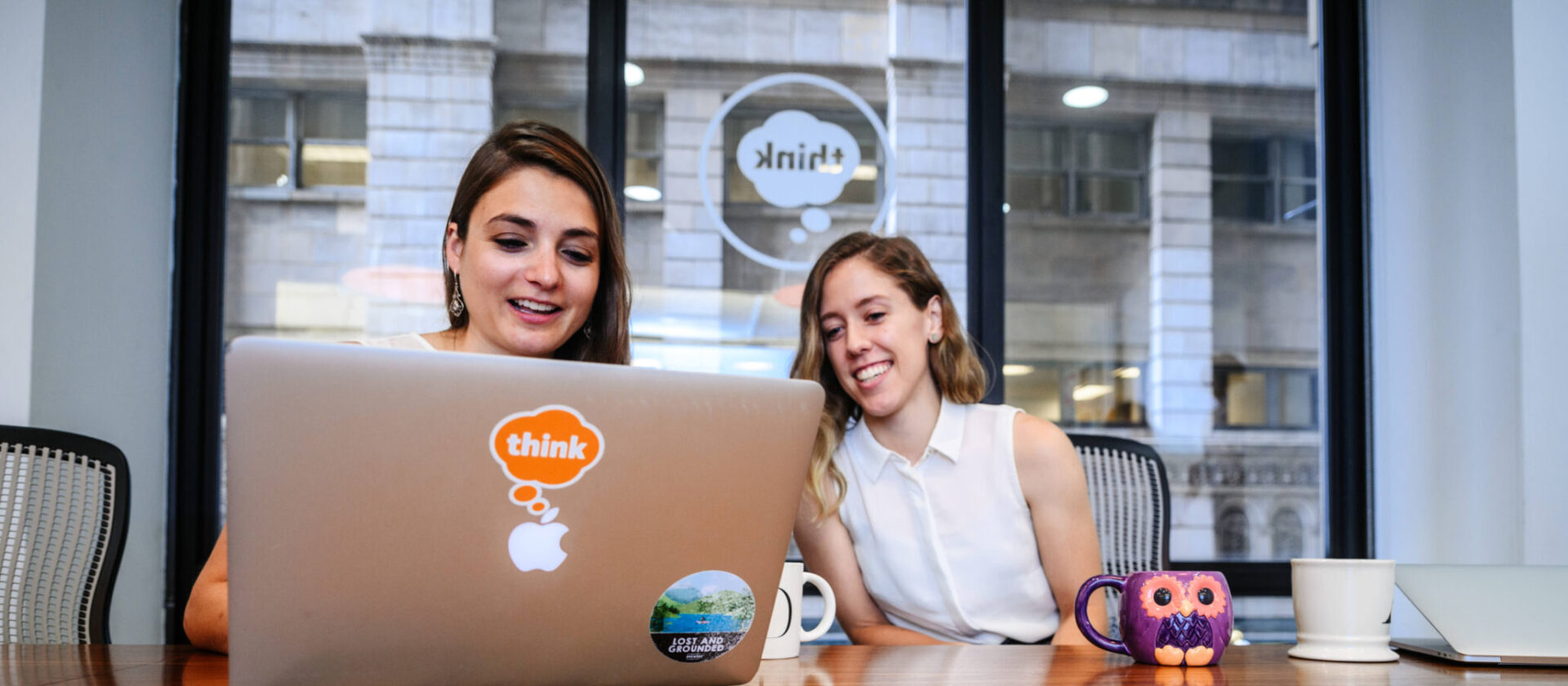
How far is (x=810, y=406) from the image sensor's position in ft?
2.59

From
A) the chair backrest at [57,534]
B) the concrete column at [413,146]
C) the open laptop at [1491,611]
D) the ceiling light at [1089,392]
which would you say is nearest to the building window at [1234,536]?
the ceiling light at [1089,392]

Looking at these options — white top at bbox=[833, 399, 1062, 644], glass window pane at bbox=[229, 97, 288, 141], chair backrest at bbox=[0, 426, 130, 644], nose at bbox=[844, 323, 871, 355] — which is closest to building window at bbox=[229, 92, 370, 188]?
glass window pane at bbox=[229, 97, 288, 141]

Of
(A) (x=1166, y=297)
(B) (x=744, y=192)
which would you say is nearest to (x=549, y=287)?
(B) (x=744, y=192)

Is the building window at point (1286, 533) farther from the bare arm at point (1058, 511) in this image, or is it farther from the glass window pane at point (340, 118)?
the glass window pane at point (340, 118)

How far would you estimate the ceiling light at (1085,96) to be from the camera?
318cm

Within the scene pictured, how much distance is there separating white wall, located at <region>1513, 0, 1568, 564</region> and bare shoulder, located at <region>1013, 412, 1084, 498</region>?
49.4 inches

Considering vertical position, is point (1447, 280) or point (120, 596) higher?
point (1447, 280)

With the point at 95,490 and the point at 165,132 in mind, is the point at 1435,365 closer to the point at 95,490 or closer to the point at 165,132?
the point at 95,490

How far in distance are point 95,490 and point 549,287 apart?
88 cm

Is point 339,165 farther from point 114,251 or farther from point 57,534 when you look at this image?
point 57,534

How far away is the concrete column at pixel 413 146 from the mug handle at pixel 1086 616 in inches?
86.3

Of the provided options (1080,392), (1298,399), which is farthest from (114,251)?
(1298,399)

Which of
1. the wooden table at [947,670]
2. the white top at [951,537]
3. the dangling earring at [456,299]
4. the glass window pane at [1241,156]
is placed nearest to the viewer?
the wooden table at [947,670]

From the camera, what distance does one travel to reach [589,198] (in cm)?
144
